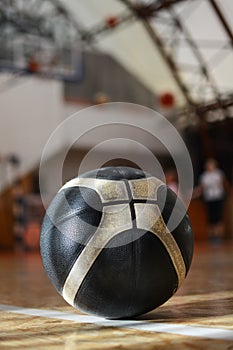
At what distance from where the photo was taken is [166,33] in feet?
46.8

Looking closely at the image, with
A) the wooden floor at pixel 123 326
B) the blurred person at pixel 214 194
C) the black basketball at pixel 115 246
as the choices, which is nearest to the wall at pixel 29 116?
the blurred person at pixel 214 194

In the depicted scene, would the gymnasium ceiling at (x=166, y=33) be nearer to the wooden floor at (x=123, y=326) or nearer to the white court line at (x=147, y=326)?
the wooden floor at (x=123, y=326)

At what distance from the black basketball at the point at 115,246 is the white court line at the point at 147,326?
50 mm

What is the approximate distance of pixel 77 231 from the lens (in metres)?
2.13

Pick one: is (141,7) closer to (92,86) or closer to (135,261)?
(92,86)

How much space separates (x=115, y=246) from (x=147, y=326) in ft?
1.01

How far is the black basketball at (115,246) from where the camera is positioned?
2.08m

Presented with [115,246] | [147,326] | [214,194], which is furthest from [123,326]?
[214,194]

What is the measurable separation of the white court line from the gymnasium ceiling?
10.4 m

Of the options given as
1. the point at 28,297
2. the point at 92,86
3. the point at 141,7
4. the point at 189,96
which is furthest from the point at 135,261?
the point at 92,86

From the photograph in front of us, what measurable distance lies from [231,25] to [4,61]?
492cm

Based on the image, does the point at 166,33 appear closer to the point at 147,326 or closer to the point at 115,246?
the point at 115,246

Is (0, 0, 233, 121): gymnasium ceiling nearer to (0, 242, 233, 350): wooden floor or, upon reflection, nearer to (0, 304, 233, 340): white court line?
(0, 242, 233, 350): wooden floor

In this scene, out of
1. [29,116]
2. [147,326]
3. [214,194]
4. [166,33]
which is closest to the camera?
[147,326]
